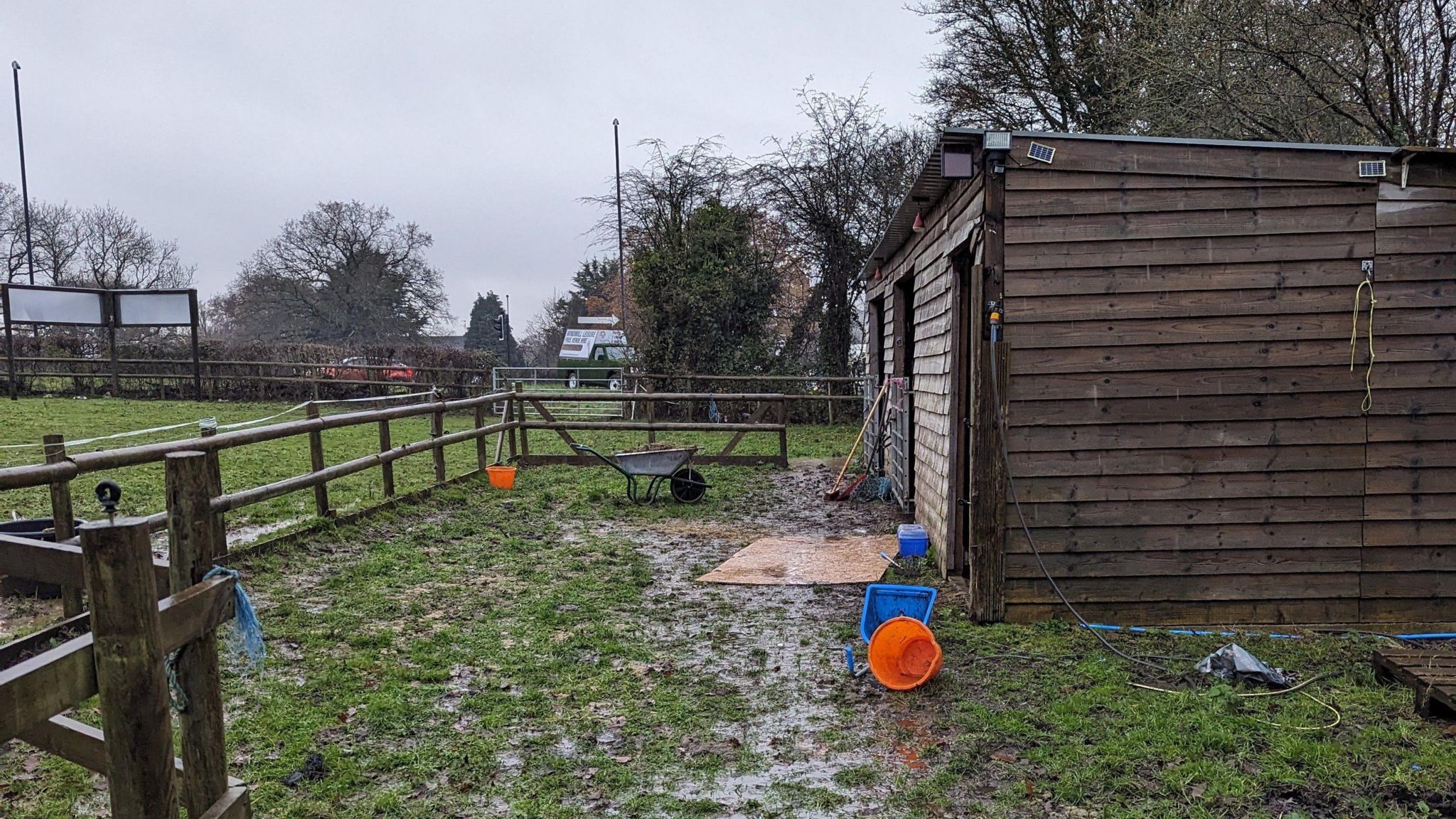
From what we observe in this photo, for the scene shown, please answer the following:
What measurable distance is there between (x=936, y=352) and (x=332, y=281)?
37998 mm

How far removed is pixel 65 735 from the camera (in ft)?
6.78

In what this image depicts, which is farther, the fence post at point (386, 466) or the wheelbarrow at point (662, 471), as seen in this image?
the wheelbarrow at point (662, 471)

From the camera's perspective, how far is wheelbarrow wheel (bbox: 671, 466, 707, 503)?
29.5 ft

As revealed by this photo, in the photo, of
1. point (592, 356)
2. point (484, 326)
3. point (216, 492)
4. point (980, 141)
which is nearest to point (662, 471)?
point (216, 492)

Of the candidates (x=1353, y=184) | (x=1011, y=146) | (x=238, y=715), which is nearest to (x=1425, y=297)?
(x=1353, y=184)

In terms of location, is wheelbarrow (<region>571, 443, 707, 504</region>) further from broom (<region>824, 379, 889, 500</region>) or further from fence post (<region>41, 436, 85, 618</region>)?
fence post (<region>41, 436, 85, 618</region>)

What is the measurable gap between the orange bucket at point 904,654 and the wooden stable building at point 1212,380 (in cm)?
111

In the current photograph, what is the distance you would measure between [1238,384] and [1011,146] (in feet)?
6.08

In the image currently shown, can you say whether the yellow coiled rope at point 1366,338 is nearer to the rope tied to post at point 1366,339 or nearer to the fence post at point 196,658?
the rope tied to post at point 1366,339

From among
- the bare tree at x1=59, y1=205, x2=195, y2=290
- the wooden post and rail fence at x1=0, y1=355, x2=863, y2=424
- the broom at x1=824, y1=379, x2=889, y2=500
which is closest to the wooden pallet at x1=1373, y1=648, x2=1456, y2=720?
the broom at x1=824, y1=379, x2=889, y2=500

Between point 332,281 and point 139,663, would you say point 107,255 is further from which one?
point 139,663

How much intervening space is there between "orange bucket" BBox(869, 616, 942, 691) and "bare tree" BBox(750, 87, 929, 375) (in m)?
14.3

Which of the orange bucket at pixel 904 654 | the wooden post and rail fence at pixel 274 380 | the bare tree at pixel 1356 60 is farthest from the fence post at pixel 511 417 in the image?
the bare tree at pixel 1356 60

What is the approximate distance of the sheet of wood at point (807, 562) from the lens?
6031 millimetres
